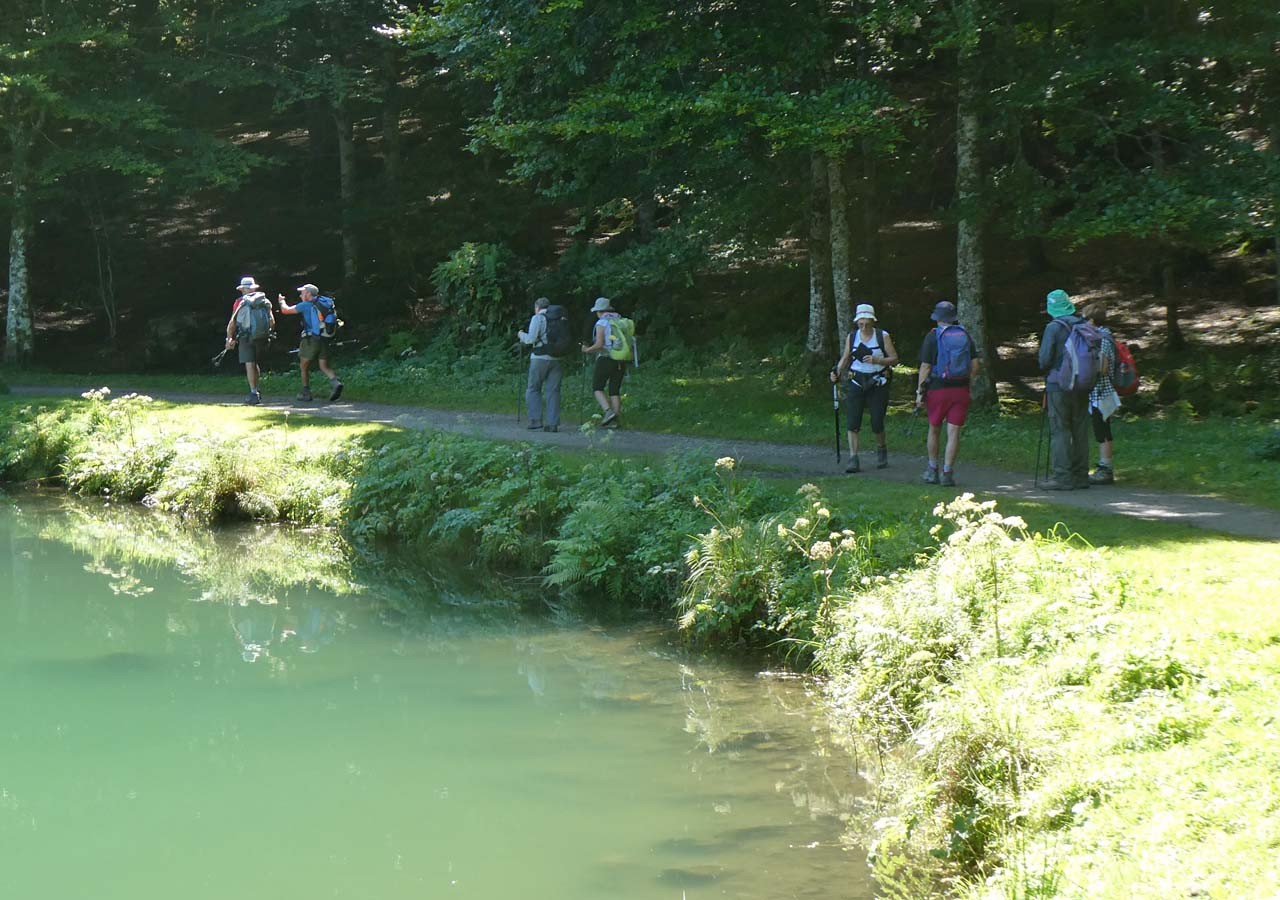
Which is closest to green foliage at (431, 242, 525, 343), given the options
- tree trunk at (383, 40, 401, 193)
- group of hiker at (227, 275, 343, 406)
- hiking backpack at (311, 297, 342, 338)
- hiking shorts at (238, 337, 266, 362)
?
tree trunk at (383, 40, 401, 193)

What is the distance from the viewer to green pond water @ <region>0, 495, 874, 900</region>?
7.66m

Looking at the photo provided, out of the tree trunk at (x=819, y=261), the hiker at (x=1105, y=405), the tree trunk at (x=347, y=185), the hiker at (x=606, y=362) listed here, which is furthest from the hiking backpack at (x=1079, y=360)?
the tree trunk at (x=347, y=185)

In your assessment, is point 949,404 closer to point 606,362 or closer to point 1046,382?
point 1046,382

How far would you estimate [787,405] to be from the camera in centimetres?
2083

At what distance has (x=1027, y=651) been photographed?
852 centimetres

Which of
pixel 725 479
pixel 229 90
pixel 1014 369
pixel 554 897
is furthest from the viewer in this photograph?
pixel 229 90

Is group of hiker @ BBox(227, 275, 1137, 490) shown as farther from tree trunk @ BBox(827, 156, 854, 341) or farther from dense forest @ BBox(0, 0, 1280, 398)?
tree trunk @ BBox(827, 156, 854, 341)

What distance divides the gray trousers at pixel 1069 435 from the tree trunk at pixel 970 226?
5.08 meters

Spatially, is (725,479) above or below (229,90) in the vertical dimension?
below

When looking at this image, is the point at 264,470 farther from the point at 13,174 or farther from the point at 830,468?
the point at 13,174

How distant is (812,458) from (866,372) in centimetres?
220

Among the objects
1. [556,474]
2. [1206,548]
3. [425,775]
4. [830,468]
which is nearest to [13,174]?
[556,474]

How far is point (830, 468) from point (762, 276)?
13.9 metres

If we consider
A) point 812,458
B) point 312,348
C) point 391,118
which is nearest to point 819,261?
point 812,458
